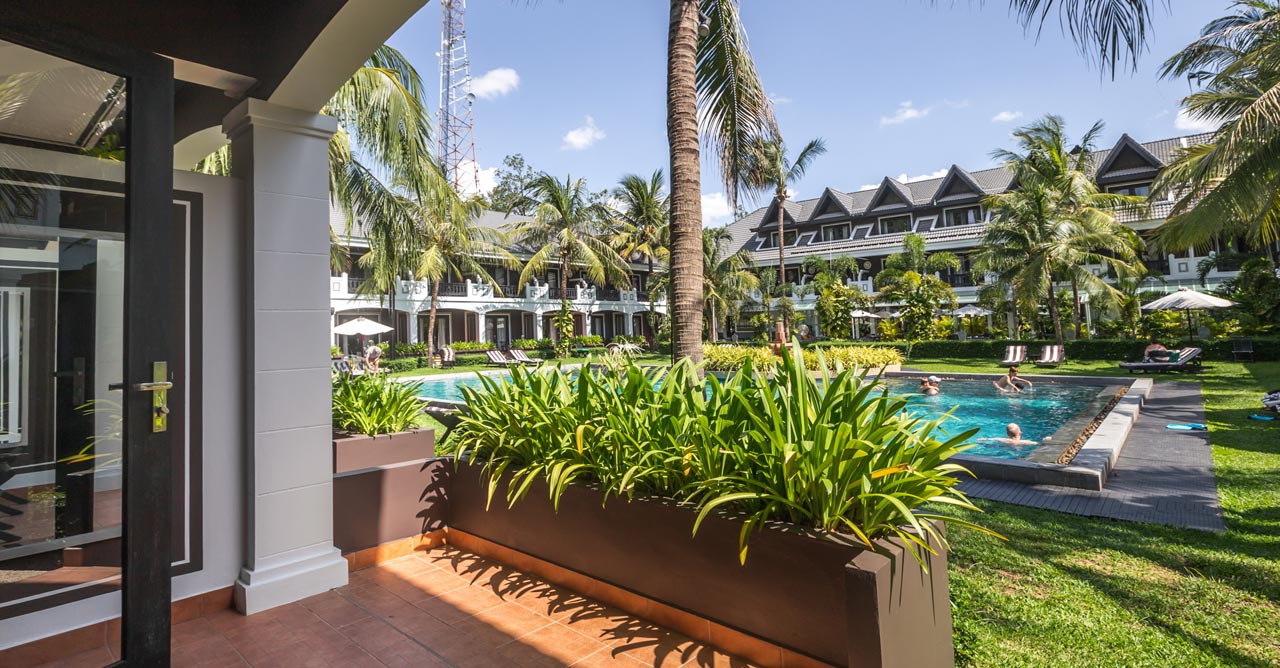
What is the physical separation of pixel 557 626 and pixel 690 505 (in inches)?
35.3

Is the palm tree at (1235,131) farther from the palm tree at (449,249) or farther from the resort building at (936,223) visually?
the palm tree at (449,249)

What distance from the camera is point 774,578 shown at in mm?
2295

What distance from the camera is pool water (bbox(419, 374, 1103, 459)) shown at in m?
10.5

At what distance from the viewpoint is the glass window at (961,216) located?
102 feet

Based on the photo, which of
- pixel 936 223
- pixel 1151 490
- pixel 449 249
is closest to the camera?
pixel 1151 490

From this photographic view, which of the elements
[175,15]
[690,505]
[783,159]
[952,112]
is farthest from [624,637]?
[783,159]

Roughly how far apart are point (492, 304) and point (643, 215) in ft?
29.3

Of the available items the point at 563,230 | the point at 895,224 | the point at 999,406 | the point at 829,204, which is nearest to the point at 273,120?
the point at 999,406

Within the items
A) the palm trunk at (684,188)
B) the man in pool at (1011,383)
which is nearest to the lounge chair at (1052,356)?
the man in pool at (1011,383)

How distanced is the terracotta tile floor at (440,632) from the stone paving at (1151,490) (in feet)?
13.8

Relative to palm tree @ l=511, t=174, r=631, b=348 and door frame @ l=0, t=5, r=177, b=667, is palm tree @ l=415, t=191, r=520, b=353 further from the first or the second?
door frame @ l=0, t=5, r=177, b=667

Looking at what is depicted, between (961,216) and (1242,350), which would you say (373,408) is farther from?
(961,216)

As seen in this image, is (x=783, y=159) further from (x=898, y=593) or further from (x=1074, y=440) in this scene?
(x=898, y=593)

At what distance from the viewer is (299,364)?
3.36 m
